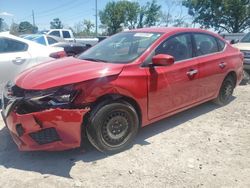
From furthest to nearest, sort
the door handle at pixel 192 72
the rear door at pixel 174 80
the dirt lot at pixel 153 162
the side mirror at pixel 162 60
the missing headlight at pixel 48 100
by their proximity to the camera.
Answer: the door handle at pixel 192 72
the rear door at pixel 174 80
the side mirror at pixel 162 60
the missing headlight at pixel 48 100
the dirt lot at pixel 153 162

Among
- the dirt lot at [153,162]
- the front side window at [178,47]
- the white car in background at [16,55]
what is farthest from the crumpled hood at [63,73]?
the white car in background at [16,55]

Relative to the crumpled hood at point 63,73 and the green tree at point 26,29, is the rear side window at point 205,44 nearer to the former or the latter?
the crumpled hood at point 63,73

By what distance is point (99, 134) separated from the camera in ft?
12.5

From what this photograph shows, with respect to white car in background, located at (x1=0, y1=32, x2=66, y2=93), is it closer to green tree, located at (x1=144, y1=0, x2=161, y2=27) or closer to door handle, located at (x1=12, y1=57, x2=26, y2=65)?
door handle, located at (x1=12, y1=57, x2=26, y2=65)

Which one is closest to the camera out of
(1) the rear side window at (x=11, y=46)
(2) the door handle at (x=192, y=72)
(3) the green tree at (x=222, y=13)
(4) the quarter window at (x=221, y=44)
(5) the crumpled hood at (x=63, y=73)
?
(5) the crumpled hood at (x=63, y=73)

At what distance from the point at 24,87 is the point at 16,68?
8.07ft

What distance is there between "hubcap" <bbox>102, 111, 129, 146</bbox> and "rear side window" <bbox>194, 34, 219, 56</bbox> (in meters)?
1.93

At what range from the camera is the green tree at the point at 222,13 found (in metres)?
36.8

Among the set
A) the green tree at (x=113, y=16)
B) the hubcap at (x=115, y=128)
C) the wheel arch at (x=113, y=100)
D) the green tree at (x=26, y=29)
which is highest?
the green tree at (x=113, y=16)

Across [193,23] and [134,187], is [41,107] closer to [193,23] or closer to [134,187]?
[134,187]

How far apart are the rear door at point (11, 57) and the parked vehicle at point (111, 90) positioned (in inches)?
71.6

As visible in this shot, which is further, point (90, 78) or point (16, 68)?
point (16, 68)

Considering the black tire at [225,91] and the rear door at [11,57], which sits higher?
the rear door at [11,57]

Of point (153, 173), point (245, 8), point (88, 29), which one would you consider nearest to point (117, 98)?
point (153, 173)
